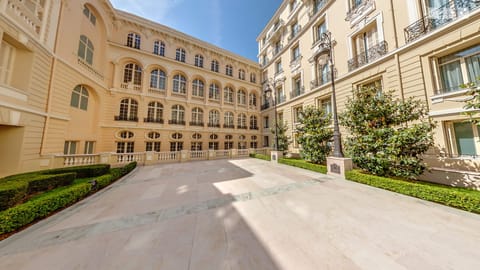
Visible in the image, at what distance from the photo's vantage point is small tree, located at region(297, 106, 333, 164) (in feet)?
33.6

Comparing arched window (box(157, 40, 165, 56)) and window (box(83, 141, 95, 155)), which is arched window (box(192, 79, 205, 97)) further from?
window (box(83, 141, 95, 155))

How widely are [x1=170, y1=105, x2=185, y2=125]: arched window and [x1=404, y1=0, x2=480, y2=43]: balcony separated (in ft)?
64.0

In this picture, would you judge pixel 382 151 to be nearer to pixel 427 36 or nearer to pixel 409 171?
pixel 409 171

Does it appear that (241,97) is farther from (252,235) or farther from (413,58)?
(252,235)

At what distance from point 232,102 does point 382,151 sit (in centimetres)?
1818

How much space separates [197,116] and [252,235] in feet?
57.9

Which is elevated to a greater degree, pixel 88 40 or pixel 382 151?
A: pixel 88 40

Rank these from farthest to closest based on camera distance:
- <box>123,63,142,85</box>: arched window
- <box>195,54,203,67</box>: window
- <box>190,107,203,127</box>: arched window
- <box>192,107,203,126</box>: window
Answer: <box>195,54,203,67</box>: window, <box>192,107,203,126</box>: window, <box>190,107,203,127</box>: arched window, <box>123,63,142,85</box>: arched window

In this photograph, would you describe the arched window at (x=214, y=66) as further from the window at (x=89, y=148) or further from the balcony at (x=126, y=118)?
the window at (x=89, y=148)

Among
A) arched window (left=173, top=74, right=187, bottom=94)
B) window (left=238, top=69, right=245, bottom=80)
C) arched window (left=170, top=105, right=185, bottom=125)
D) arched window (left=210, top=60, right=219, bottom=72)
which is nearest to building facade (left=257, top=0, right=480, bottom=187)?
window (left=238, top=69, right=245, bottom=80)

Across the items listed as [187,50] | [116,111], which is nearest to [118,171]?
[116,111]

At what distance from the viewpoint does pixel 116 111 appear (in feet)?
47.2

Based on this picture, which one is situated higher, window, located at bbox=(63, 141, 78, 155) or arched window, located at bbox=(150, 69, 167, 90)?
arched window, located at bbox=(150, 69, 167, 90)

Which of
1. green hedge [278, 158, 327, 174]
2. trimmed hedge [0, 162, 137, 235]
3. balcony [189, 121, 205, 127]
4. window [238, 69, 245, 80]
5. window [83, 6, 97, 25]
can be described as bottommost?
trimmed hedge [0, 162, 137, 235]
